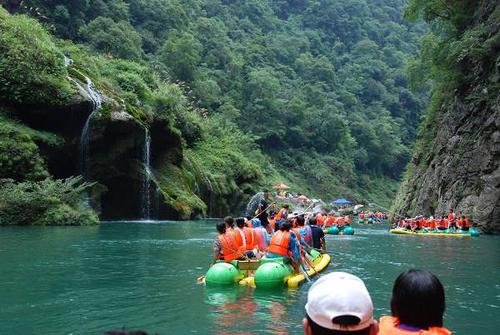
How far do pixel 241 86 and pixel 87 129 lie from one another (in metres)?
39.0

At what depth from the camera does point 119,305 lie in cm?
799

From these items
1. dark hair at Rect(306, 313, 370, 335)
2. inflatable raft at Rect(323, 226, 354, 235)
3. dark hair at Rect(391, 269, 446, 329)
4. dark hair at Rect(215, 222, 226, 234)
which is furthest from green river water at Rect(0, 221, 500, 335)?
inflatable raft at Rect(323, 226, 354, 235)

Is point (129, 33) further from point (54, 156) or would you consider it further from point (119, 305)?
point (119, 305)

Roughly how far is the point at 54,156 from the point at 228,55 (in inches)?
1693

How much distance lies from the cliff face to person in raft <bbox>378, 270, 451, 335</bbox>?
70.9 feet

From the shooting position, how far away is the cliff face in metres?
23.0

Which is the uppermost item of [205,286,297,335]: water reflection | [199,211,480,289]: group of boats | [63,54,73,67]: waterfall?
[63,54,73,67]: waterfall

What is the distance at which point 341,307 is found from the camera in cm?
218

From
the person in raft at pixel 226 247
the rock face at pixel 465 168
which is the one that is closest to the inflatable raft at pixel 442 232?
the rock face at pixel 465 168

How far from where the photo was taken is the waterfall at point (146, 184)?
28406 millimetres

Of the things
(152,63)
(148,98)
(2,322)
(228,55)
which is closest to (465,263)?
(2,322)

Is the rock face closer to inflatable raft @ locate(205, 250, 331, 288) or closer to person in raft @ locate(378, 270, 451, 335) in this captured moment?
inflatable raft @ locate(205, 250, 331, 288)

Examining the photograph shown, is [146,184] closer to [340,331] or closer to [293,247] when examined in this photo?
[293,247]

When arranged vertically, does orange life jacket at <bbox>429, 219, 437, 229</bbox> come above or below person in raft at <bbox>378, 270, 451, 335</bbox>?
below
